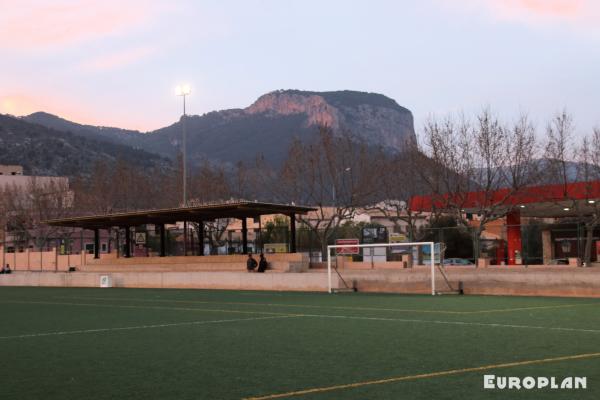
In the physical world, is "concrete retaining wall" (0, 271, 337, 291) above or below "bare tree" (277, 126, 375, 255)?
below

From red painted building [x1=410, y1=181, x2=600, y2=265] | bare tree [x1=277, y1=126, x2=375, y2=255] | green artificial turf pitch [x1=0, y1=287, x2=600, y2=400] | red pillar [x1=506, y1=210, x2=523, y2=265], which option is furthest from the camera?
bare tree [x1=277, y1=126, x2=375, y2=255]

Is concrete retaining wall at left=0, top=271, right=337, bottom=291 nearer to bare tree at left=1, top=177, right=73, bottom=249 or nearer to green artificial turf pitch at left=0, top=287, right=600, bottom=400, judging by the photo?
green artificial turf pitch at left=0, top=287, right=600, bottom=400

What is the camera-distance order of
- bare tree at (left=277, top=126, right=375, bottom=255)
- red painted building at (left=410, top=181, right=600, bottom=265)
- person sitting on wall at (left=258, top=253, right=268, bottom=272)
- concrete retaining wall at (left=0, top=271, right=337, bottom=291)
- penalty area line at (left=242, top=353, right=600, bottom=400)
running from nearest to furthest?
penalty area line at (left=242, top=353, right=600, bottom=400) → concrete retaining wall at (left=0, top=271, right=337, bottom=291) → person sitting on wall at (left=258, top=253, right=268, bottom=272) → red painted building at (left=410, top=181, right=600, bottom=265) → bare tree at (left=277, top=126, right=375, bottom=255)

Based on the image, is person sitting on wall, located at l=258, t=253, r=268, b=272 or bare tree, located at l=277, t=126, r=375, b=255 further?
bare tree, located at l=277, t=126, r=375, b=255

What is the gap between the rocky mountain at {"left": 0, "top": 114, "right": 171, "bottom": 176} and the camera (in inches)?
6560

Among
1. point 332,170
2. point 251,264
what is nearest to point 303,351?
point 251,264

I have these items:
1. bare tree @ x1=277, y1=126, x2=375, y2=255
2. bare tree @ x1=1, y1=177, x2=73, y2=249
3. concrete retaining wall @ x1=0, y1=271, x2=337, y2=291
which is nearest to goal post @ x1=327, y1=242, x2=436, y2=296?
concrete retaining wall @ x1=0, y1=271, x2=337, y2=291

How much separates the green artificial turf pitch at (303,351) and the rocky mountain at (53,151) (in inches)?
5658

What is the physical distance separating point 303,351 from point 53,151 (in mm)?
168376

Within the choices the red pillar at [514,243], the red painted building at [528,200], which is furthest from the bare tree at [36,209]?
the red pillar at [514,243]

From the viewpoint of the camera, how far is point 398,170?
62250mm

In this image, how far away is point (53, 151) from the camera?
17162 cm

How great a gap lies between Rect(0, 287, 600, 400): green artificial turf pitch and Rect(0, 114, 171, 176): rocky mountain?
14370cm

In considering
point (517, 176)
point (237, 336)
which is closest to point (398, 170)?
point (517, 176)
